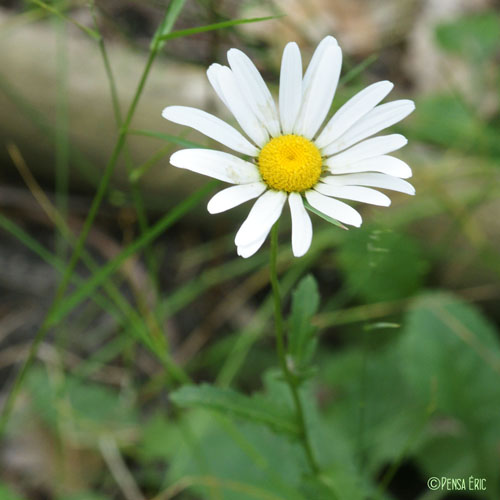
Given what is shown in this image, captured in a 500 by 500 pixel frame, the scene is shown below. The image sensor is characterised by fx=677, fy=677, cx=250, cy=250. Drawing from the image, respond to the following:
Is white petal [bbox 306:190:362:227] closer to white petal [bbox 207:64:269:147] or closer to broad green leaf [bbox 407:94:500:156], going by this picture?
white petal [bbox 207:64:269:147]

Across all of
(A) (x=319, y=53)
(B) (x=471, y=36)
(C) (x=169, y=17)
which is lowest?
(A) (x=319, y=53)

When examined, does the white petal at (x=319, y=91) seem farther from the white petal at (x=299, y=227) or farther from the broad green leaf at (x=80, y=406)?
the broad green leaf at (x=80, y=406)

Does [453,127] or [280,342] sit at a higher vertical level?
[453,127]

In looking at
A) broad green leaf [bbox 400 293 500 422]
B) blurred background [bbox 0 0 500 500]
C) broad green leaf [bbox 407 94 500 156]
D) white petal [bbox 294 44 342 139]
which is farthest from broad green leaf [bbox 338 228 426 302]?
white petal [bbox 294 44 342 139]

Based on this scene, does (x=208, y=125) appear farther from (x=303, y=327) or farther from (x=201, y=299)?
(x=201, y=299)

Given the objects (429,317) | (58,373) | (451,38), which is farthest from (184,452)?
(451,38)

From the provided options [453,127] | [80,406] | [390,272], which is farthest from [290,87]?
[453,127]

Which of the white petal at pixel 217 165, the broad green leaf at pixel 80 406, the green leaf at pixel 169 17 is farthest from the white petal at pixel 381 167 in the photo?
the broad green leaf at pixel 80 406
